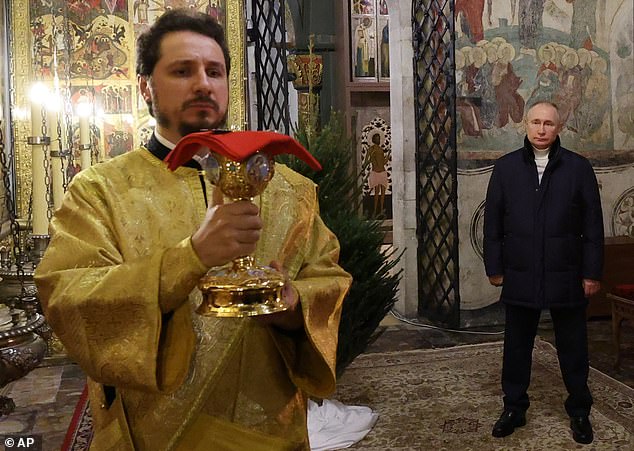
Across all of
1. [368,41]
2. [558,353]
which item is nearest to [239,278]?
[558,353]

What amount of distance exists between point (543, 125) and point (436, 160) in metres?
3.07

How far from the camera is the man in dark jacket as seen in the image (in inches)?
162

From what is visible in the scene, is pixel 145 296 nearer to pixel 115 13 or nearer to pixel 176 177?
pixel 176 177

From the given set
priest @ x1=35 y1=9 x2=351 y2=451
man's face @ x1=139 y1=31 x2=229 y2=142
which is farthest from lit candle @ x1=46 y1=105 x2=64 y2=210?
man's face @ x1=139 y1=31 x2=229 y2=142

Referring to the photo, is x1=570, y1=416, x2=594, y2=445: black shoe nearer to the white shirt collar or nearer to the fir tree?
the fir tree

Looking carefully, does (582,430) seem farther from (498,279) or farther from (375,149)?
(375,149)

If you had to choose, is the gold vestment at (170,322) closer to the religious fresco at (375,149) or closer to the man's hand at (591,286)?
the man's hand at (591,286)

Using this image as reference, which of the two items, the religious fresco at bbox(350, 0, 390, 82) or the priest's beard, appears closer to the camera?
the priest's beard

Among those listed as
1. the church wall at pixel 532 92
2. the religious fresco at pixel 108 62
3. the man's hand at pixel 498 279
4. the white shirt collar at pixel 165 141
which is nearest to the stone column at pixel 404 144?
the church wall at pixel 532 92

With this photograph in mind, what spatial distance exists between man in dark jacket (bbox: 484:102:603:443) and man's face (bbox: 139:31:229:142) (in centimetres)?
280

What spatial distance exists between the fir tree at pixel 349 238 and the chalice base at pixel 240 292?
2.62 meters

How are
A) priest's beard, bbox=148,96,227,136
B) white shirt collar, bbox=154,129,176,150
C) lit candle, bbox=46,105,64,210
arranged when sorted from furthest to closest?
lit candle, bbox=46,105,64,210, white shirt collar, bbox=154,129,176,150, priest's beard, bbox=148,96,227,136

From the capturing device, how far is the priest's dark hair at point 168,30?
174cm

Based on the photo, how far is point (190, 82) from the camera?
1689 millimetres
